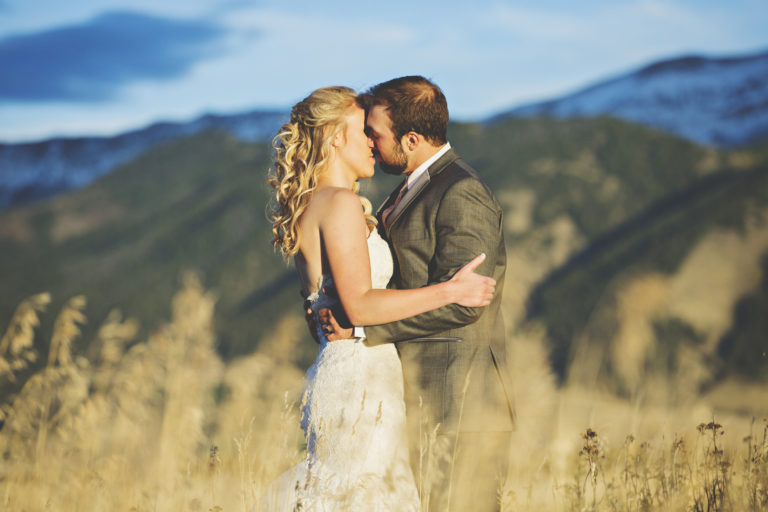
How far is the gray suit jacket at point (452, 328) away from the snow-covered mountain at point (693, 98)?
14293cm

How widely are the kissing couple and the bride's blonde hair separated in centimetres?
2

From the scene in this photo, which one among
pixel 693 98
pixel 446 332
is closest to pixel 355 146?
pixel 446 332

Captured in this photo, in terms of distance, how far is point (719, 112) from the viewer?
146m

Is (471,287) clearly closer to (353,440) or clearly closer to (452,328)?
(452,328)

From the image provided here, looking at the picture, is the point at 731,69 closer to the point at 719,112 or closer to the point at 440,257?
the point at 719,112

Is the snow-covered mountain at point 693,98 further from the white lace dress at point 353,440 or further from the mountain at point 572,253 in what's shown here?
the white lace dress at point 353,440

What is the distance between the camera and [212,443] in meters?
4.69

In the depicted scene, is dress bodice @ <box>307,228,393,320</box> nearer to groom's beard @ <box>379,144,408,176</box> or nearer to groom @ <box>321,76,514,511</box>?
groom @ <box>321,76,514,511</box>

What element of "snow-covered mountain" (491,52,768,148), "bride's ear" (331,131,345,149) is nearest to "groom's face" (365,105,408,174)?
"bride's ear" (331,131,345,149)

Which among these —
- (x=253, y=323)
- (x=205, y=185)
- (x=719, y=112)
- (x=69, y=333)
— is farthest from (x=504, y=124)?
(x=719, y=112)

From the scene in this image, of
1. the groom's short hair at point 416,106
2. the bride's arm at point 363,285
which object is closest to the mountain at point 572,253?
the bride's arm at point 363,285

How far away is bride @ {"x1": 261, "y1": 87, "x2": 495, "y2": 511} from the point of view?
2.99 meters

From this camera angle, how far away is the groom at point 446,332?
3025 millimetres

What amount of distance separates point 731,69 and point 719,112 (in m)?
20.9
